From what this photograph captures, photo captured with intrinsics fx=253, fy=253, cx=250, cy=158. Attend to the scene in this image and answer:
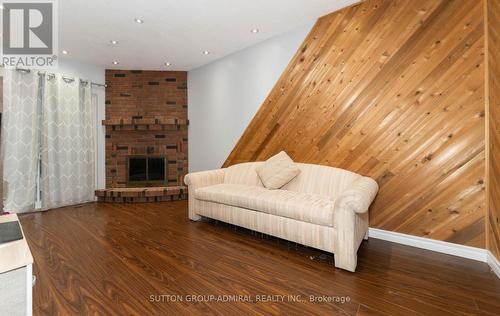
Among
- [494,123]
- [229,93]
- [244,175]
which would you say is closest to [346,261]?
[494,123]

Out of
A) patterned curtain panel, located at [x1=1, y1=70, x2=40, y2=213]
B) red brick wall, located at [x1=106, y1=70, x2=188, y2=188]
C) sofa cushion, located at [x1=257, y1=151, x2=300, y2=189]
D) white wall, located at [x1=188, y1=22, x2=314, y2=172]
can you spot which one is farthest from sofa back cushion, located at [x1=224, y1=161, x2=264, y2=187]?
patterned curtain panel, located at [x1=1, y1=70, x2=40, y2=213]

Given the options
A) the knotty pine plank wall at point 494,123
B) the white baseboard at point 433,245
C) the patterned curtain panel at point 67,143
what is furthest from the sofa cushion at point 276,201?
the patterned curtain panel at point 67,143

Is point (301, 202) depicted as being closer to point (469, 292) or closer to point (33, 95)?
point (469, 292)

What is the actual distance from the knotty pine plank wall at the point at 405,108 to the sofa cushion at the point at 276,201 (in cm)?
78

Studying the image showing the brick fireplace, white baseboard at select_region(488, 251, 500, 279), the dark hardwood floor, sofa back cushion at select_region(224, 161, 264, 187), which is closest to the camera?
the dark hardwood floor

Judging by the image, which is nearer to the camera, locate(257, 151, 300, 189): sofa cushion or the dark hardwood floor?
the dark hardwood floor

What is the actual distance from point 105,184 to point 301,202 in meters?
4.39

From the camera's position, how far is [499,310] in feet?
5.30

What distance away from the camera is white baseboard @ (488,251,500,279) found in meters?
2.01

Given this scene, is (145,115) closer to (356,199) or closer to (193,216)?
(193,216)

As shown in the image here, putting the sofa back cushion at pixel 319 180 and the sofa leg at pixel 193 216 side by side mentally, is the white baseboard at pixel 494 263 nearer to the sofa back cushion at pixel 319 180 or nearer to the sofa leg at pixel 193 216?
the sofa back cushion at pixel 319 180

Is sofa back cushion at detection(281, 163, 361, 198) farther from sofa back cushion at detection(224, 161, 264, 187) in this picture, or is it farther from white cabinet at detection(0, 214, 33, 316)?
white cabinet at detection(0, 214, 33, 316)

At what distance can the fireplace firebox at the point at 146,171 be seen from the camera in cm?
528

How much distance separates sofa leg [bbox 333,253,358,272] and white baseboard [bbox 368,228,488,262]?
2.99 ft
